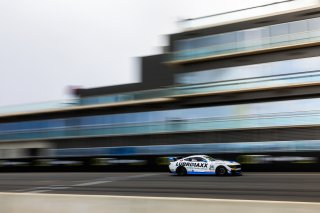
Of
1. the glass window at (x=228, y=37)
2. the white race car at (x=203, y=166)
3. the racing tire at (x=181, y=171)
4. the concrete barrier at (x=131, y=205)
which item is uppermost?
the glass window at (x=228, y=37)

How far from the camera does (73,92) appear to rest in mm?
43688

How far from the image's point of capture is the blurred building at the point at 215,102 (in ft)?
95.8

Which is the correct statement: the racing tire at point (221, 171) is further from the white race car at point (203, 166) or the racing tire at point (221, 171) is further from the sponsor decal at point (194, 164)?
the sponsor decal at point (194, 164)

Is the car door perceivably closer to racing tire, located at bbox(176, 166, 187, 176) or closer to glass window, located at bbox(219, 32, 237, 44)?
racing tire, located at bbox(176, 166, 187, 176)

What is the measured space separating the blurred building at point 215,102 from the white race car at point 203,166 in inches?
202

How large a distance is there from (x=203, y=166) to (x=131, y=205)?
1606 cm

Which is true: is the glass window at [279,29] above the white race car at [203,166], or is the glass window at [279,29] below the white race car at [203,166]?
above

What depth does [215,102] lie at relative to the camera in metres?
33.3

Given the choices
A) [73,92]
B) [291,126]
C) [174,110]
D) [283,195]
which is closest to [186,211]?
[283,195]

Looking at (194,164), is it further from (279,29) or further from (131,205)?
(131,205)

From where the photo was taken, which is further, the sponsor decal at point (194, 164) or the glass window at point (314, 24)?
the glass window at point (314, 24)

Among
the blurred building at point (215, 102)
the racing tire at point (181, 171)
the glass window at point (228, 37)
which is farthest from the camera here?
the glass window at point (228, 37)

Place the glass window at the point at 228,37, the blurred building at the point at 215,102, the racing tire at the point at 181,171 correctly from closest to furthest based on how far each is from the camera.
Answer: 1. the racing tire at the point at 181,171
2. the blurred building at the point at 215,102
3. the glass window at the point at 228,37

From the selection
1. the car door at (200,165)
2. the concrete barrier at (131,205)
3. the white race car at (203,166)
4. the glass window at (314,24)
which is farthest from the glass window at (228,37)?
the concrete barrier at (131,205)
